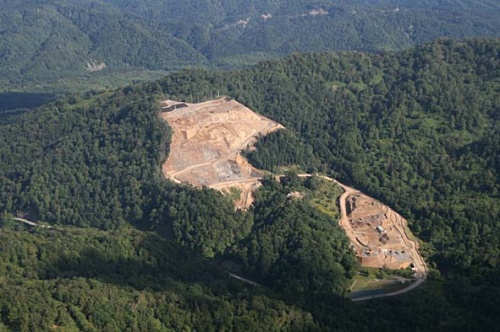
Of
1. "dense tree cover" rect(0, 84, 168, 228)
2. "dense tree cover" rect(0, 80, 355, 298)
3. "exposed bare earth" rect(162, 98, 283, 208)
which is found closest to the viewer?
"dense tree cover" rect(0, 80, 355, 298)

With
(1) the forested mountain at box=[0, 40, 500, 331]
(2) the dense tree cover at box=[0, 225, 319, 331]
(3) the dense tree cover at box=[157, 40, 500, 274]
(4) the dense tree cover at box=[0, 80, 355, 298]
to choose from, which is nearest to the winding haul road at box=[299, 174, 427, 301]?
(1) the forested mountain at box=[0, 40, 500, 331]

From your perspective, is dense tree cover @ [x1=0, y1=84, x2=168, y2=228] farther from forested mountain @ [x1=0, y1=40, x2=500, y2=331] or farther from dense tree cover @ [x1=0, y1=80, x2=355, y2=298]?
forested mountain @ [x1=0, y1=40, x2=500, y2=331]

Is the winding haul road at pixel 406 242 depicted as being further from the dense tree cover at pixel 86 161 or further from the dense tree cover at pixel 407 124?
the dense tree cover at pixel 86 161

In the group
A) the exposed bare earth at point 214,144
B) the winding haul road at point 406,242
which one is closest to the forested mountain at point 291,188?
the winding haul road at point 406,242

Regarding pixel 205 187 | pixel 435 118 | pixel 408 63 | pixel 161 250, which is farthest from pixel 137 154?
pixel 408 63

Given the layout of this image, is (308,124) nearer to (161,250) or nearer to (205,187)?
(205,187)

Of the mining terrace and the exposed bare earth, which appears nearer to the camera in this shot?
the mining terrace

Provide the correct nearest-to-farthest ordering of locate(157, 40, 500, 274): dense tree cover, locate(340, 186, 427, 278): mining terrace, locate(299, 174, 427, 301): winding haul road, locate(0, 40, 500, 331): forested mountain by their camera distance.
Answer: locate(0, 40, 500, 331): forested mountain → locate(299, 174, 427, 301): winding haul road → locate(340, 186, 427, 278): mining terrace → locate(157, 40, 500, 274): dense tree cover

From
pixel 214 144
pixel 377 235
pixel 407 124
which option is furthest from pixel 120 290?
pixel 407 124

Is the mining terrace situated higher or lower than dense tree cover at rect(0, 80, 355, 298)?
higher
